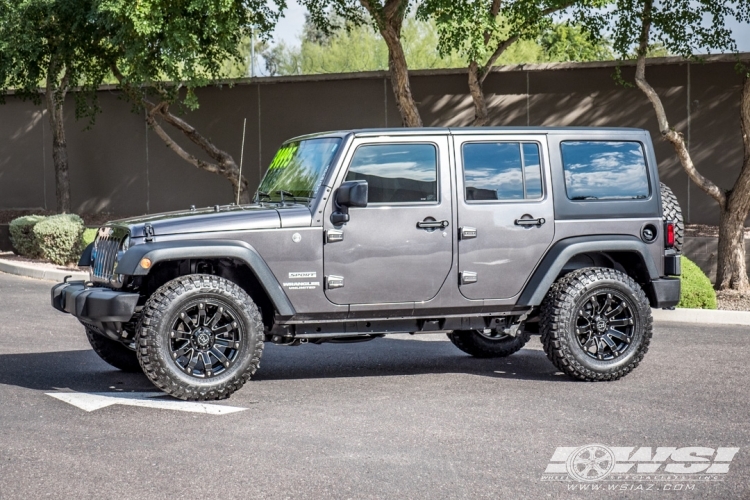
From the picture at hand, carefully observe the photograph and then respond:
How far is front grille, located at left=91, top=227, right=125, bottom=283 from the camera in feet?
25.7

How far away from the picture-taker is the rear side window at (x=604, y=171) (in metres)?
8.56

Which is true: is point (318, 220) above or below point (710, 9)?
below

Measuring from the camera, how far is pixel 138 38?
1766 cm

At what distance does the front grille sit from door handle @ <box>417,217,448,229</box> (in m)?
2.28

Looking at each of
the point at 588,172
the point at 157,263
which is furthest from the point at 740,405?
the point at 157,263

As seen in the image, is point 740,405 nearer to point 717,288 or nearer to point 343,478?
point 343,478

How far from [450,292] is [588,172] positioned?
161 cm

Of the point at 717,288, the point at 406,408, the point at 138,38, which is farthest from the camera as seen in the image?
the point at 138,38

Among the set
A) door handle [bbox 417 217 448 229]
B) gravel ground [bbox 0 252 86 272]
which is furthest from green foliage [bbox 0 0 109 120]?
door handle [bbox 417 217 448 229]

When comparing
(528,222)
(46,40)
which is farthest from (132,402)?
(46,40)

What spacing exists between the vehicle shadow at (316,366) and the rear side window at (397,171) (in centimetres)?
166

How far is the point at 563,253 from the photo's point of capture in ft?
27.1

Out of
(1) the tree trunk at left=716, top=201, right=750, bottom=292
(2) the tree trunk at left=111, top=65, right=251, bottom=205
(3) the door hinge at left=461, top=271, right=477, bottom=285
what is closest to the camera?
(3) the door hinge at left=461, top=271, right=477, bottom=285

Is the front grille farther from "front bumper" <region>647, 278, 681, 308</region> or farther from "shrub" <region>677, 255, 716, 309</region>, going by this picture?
"shrub" <region>677, 255, 716, 309</region>
